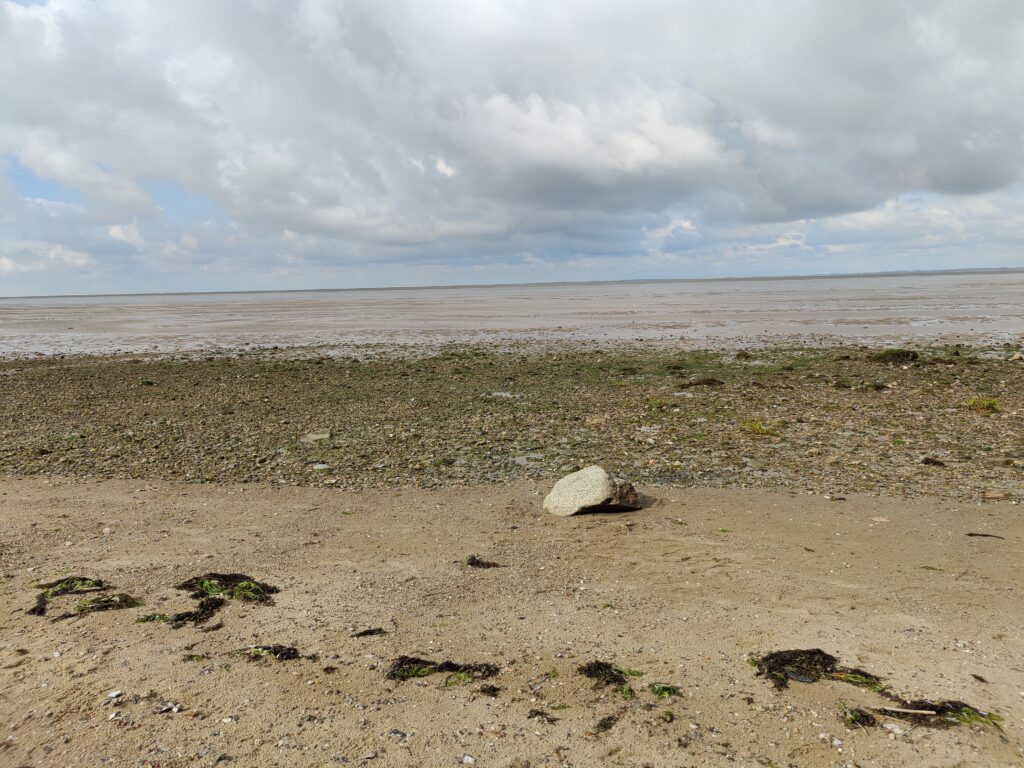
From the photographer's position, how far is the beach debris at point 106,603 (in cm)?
601

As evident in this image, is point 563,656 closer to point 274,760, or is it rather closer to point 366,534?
point 274,760

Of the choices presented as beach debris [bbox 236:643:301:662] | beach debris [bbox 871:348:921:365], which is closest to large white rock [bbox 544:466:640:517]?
beach debris [bbox 236:643:301:662]

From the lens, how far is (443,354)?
96.1ft

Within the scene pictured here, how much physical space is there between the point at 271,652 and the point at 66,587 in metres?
2.64

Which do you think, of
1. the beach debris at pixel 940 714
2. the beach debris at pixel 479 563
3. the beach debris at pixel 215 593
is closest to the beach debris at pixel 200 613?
the beach debris at pixel 215 593

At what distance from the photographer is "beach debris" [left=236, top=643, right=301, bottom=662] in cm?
528

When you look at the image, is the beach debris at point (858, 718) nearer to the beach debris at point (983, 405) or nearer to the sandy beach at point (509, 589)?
the sandy beach at point (509, 589)

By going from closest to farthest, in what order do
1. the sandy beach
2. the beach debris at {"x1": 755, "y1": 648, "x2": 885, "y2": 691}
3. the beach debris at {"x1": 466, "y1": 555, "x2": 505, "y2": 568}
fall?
the sandy beach, the beach debris at {"x1": 755, "y1": 648, "x2": 885, "y2": 691}, the beach debris at {"x1": 466, "y1": 555, "x2": 505, "y2": 568}

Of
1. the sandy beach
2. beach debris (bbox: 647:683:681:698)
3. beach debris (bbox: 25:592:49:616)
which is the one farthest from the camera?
beach debris (bbox: 25:592:49:616)

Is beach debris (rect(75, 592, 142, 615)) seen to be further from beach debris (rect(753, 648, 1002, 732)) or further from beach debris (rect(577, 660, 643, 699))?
beach debris (rect(753, 648, 1002, 732))

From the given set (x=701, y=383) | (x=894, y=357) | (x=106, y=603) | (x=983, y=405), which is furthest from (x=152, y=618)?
(x=894, y=357)

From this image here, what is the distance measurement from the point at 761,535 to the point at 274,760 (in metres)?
5.95

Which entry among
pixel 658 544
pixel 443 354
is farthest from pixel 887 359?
pixel 658 544

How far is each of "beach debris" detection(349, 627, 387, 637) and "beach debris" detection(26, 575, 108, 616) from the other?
2.79 metres
